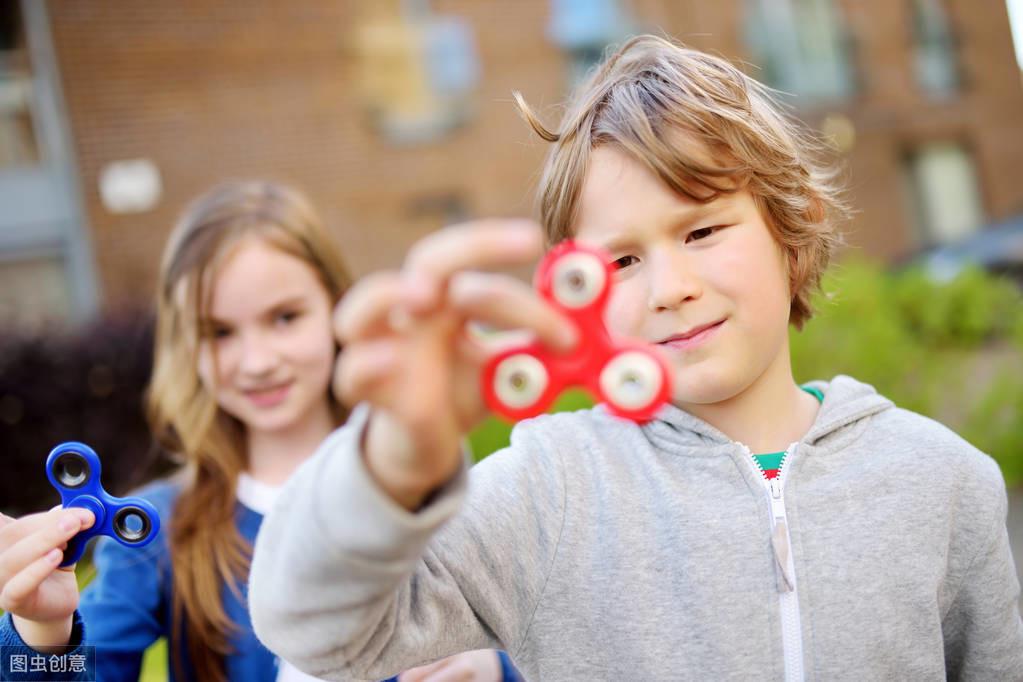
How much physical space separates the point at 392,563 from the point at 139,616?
3.83 feet

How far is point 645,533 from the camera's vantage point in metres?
1.49

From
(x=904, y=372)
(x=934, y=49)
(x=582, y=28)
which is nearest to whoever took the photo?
(x=904, y=372)

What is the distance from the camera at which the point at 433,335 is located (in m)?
0.89

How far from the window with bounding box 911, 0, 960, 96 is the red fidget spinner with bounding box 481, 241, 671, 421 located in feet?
53.6

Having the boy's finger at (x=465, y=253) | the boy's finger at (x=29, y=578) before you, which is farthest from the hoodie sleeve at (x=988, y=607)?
the boy's finger at (x=29, y=578)

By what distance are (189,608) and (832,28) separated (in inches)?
578

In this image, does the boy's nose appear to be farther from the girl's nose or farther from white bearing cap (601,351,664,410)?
the girl's nose

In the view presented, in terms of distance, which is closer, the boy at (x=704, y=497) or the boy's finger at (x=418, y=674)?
the boy at (x=704, y=497)

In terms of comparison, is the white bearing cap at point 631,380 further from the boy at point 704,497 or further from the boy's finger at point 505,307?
the boy at point 704,497

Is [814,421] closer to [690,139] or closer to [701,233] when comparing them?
[701,233]

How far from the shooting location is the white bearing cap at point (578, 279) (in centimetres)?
94

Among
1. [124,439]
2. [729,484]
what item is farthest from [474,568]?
[124,439]

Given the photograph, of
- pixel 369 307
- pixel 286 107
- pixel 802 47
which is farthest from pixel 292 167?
pixel 369 307

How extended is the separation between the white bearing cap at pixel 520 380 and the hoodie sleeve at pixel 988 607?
A: 3.22ft
